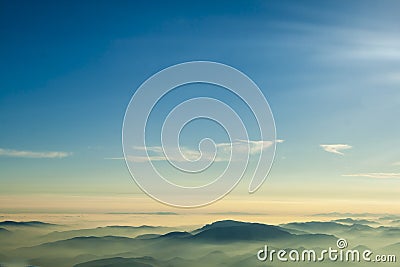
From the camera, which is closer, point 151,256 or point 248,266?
point 248,266

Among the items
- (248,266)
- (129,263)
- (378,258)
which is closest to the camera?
(378,258)

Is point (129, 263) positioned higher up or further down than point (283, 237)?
further down

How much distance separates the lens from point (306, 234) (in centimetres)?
1455

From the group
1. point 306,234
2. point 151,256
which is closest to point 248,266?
point 306,234

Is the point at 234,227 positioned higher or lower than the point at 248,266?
higher

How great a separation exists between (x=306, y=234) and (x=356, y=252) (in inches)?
70.7

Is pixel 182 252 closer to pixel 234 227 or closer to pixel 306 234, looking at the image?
pixel 234 227

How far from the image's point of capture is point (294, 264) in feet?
42.5

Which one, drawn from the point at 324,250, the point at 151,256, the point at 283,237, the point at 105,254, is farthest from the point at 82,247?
the point at 324,250

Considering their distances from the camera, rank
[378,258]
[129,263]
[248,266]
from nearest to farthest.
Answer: [378,258]
[248,266]
[129,263]

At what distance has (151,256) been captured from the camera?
15.4m

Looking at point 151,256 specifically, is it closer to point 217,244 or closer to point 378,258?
point 217,244

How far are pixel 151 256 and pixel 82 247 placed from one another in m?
2.20

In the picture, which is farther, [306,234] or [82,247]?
[82,247]
